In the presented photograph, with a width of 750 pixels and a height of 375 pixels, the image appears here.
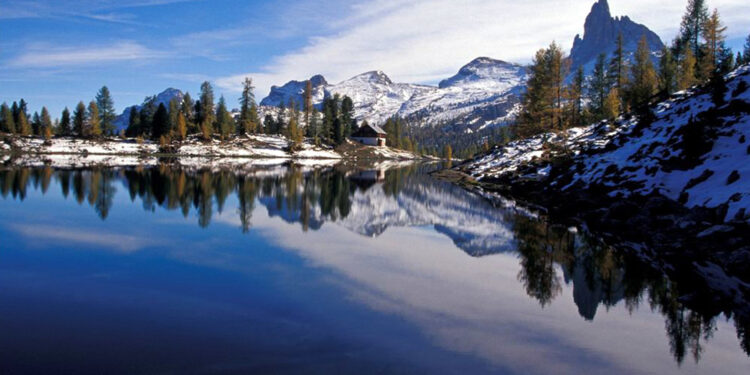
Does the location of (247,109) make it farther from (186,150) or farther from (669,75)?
(669,75)

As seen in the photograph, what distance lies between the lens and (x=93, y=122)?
123438 mm

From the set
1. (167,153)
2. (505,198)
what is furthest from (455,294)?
(167,153)

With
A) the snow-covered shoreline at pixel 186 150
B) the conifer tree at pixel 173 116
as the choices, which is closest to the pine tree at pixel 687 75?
the snow-covered shoreline at pixel 186 150

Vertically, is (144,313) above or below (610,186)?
below

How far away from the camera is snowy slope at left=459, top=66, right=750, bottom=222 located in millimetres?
22031

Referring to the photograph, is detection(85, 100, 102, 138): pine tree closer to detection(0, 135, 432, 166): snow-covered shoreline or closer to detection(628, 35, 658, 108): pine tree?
detection(0, 135, 432, 166): snow-covered shoreline

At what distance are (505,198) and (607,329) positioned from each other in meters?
28.9

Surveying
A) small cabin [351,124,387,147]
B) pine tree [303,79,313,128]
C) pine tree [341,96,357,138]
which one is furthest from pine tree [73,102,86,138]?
small cabin [351,124,387,147]

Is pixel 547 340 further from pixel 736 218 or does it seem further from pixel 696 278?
pixel 736 218

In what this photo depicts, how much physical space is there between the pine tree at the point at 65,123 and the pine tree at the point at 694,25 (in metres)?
152

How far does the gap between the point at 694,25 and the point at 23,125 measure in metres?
156

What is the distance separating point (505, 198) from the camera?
39531 mm

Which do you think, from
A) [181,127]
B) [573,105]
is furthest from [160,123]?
[573,105]

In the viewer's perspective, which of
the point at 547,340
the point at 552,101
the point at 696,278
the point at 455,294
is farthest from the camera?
the point at 552,101
